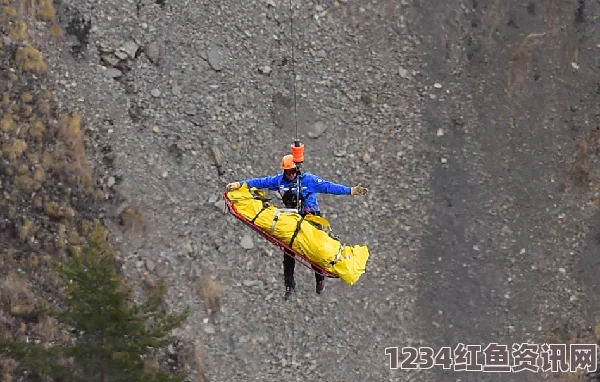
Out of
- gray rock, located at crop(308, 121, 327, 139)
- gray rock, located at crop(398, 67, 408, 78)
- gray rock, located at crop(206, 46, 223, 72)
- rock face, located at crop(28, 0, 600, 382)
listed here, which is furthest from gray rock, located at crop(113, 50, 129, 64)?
gray rock, located at crop(398, 67, 408, 78)

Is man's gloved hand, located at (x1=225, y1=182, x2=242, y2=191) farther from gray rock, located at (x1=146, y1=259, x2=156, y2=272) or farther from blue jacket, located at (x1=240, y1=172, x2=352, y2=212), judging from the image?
gray rock, located at (x1=146, y1=259, x2=156, y2=272)

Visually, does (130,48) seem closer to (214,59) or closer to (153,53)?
(153,53)

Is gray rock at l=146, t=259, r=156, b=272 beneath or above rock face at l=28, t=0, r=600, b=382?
beneath

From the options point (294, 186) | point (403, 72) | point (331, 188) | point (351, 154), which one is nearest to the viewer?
point (331, 188)

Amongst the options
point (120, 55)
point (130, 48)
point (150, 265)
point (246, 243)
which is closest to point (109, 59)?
point (120, 55)

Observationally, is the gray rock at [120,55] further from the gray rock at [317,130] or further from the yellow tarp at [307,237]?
the yellow tarp at [307,237]

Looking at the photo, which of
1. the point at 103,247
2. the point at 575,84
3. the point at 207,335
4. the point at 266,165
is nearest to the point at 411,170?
the point at 266,165
